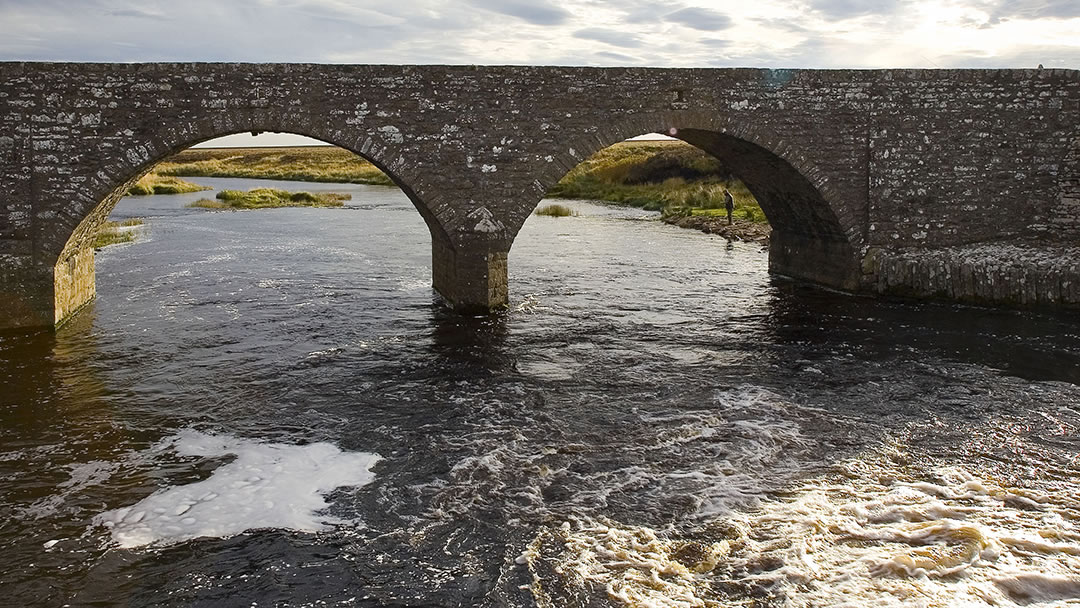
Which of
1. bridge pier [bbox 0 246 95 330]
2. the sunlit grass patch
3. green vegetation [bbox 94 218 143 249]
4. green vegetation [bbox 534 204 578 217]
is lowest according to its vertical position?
bridge pier [bbox 0 246 95 330]

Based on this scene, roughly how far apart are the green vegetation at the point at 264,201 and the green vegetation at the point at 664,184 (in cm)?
1378

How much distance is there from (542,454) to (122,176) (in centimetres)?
854

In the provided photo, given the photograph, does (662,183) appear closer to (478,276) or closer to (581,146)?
(581,146)

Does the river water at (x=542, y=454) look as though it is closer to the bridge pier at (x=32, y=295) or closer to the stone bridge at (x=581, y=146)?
the bridge pier at (x=32, y=295)

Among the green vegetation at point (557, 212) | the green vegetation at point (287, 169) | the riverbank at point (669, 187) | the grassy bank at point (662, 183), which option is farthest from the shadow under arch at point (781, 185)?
the green vegetation at point (287, 169)

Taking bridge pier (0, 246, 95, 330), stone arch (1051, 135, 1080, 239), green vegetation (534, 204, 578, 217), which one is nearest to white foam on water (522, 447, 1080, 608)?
stone arch (1051, 135, 1080, 239)

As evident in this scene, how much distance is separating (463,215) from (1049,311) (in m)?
11.3

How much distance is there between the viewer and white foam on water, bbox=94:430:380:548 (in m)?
7.73

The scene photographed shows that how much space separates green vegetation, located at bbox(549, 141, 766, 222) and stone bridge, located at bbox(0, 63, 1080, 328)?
1942cm

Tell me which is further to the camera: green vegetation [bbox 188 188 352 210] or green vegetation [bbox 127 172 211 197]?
green vegetation [bbox 127 172 211 197]

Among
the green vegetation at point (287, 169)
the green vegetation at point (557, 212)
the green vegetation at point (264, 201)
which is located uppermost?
the green vegetation at point (287, 169)

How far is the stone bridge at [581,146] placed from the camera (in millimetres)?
13359

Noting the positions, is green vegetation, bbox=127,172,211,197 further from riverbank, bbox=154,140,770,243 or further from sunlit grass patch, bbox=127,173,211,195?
riverbank, bbox=154,140,770,243

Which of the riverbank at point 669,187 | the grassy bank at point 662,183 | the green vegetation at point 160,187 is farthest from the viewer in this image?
the green vegetation at point 160,187
